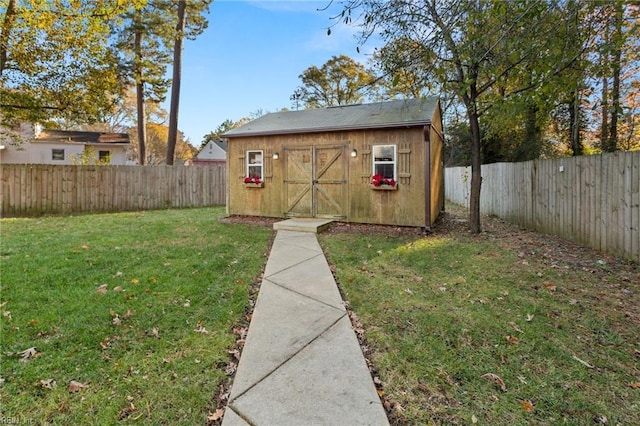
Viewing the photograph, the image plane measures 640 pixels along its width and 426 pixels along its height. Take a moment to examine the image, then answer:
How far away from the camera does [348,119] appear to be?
8.34 metres

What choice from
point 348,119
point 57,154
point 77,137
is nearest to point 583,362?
point 348,119

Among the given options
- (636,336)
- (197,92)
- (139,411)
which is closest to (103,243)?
(139,411)

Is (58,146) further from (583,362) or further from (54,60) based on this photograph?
(583,362)

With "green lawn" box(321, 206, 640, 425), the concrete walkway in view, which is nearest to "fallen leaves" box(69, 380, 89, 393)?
the concrete walkway

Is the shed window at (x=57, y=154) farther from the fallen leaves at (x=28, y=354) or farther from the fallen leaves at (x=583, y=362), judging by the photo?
the fallen leaves at (x=583, y=362)

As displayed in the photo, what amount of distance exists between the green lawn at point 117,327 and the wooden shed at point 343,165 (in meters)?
3.21

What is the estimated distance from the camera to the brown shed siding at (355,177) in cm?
732

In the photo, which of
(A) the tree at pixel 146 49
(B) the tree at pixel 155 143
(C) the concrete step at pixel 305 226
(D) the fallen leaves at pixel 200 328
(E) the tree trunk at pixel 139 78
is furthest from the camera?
(B) the tree at pixel 155 143

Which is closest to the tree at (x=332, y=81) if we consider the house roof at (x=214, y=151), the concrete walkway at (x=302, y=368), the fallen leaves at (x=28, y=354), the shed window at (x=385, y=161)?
the house roof at (x=214, y=151)

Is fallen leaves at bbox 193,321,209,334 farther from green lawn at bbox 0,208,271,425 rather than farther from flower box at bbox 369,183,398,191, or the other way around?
flower box at bbox 369,183,398,191

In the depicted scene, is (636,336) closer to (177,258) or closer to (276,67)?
(177,258)

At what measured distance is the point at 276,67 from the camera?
1430cm

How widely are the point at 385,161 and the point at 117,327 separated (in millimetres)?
6290

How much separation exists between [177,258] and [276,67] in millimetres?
11907
